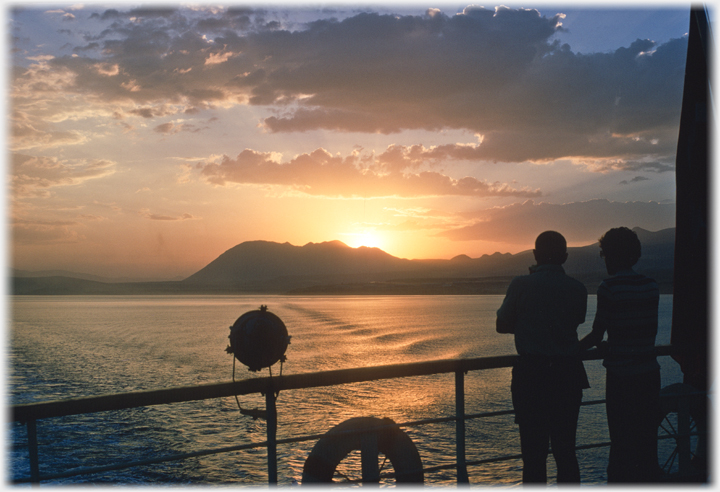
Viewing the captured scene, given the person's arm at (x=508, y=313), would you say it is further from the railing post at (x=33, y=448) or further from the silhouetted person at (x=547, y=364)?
the railing post at (x=33, y=448)

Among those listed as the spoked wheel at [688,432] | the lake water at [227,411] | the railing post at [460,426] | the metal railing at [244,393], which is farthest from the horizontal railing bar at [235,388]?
the lake water at [227,411]

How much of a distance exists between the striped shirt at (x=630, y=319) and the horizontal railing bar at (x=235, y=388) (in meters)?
0.17

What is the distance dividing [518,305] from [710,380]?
1819 mm

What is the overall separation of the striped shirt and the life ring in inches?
59.2

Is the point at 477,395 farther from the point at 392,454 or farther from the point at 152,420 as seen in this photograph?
the point at 392,454

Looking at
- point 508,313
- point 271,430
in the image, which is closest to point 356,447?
point 271,430

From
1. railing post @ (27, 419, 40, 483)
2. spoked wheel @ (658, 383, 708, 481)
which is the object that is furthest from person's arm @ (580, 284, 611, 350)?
railing post @ (27, 419, 40, 483)

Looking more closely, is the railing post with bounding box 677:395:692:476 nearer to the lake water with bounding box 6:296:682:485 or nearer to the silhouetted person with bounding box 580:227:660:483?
the silhouetted person with bounding box 580:227:660:483

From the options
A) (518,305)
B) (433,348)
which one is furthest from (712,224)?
(433,348)

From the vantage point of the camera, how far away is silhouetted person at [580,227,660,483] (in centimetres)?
340

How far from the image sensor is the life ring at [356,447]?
3285 mm

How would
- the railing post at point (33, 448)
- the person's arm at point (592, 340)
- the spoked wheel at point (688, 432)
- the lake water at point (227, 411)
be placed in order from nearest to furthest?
the railing post at point (33, 448) < the person's arm at point (592, 340) < the spoked wheel at point (688, 432) < the lake water at point (227, 411)

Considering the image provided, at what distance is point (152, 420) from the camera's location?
53.2ft

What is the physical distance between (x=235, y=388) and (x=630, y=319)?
2.53 metres
